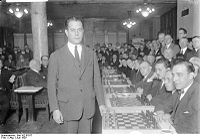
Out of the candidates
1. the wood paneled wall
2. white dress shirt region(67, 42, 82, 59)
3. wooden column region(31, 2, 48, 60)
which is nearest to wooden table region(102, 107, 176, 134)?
white dress shirt region(67, 42, 82, 59)

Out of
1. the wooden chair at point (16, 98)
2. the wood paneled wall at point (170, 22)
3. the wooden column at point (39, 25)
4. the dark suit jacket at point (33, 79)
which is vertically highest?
the wood paneled wall at point (170, 22)

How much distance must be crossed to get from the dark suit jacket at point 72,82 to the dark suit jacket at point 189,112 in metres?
0.60

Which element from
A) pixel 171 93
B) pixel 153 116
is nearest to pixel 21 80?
pixel 171 93

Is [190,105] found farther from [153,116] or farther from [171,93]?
[171,93]

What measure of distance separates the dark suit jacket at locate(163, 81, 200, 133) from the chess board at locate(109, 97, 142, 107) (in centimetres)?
53

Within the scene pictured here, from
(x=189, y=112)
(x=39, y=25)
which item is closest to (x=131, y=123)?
(x=189, y=112)

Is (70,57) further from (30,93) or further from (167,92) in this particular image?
(30,93)

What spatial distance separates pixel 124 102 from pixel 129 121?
2.15 feet

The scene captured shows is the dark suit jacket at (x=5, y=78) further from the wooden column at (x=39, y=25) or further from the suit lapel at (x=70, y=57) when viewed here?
the suit lapel at (x=70, y=57)

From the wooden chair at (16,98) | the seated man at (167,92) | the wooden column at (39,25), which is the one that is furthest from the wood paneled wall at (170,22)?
the seated man at (167,92)

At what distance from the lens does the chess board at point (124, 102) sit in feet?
8.29

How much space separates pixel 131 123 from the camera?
1952 mm

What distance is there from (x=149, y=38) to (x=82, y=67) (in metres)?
12.6

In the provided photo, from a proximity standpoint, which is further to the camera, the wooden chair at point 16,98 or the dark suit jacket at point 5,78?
the dark suit jacket at point 5,78
